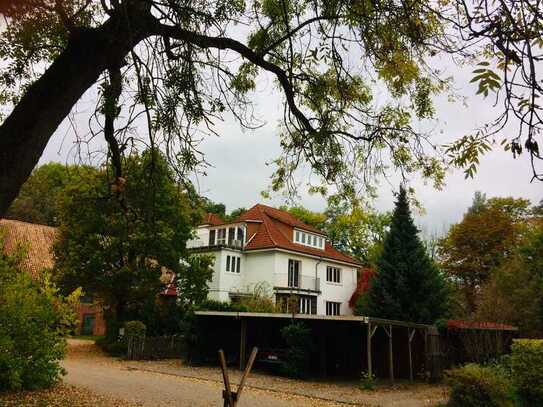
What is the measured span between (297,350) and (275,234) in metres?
19.2

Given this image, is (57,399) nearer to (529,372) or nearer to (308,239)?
(529,372)

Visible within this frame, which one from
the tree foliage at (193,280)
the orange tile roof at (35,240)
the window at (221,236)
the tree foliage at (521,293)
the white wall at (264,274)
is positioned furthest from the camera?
the window at (221,236)

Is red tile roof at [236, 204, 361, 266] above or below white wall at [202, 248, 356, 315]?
above

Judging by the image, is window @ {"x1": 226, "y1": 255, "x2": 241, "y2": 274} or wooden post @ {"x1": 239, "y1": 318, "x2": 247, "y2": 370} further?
window @ {"x1": 226, "y1": 255, "x2": 241, "y2": 274}

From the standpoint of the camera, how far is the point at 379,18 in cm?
640

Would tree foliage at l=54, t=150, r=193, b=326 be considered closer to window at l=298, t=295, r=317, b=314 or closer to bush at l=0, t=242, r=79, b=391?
bush at l=0, t=242, r=79, b=391

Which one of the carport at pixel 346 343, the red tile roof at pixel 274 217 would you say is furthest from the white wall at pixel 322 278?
the carport at pixel 346 343

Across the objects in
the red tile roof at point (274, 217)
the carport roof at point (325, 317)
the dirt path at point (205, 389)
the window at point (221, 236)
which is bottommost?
the dirt path at point (205, 389)

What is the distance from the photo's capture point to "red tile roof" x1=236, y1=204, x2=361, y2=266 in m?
37.2

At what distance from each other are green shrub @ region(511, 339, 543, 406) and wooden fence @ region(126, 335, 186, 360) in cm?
1535

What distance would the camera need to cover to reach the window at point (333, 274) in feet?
134

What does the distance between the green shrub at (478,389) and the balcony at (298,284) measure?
24517 millimetres

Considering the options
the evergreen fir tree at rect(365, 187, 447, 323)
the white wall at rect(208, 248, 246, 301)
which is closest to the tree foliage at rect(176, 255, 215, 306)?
the white wall at rect(208, 248, 246, 301)

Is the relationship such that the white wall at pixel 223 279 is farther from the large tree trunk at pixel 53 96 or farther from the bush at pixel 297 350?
the large tree trunk at pixel 53 96
